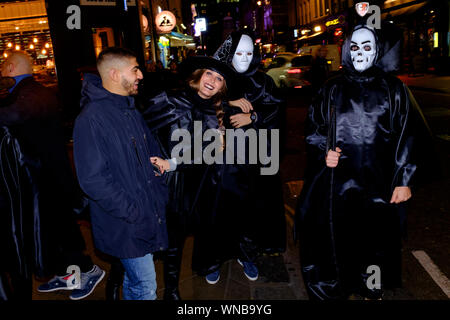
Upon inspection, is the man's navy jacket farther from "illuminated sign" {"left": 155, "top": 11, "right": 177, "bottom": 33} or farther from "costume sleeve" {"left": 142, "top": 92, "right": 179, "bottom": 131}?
"illuminated sign" {"left": 155, "top": 11, "right": 177, "bottom": 33}

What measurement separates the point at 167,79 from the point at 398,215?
30.7 ft

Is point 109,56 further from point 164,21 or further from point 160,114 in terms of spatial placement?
point 164,21

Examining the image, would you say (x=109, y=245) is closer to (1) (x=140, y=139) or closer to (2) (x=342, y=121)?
(1) (x=140, y=139)

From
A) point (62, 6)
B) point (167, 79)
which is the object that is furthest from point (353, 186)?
point (62, 6)

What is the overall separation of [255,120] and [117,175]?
1409mm

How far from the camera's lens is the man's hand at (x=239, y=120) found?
308 cm

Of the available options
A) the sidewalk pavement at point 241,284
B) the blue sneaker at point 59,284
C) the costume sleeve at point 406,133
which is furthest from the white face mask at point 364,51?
the blue sneaker at point 59,284

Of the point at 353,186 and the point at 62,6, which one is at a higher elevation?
the point at 62,6

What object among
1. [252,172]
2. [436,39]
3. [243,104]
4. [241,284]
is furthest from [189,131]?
[436,39]

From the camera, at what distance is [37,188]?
2.45m

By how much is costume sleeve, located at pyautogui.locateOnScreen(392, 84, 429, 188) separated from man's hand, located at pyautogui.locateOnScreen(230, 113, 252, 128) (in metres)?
1.12

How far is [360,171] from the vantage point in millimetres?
2773

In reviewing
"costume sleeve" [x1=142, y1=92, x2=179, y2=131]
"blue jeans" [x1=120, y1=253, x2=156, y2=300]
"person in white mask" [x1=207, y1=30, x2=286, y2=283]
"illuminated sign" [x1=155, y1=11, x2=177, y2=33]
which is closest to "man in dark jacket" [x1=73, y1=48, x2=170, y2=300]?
"blue jeans" [x1=120, y1=253, x2=156, y2=300]

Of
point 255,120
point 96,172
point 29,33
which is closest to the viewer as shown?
point 96,172
